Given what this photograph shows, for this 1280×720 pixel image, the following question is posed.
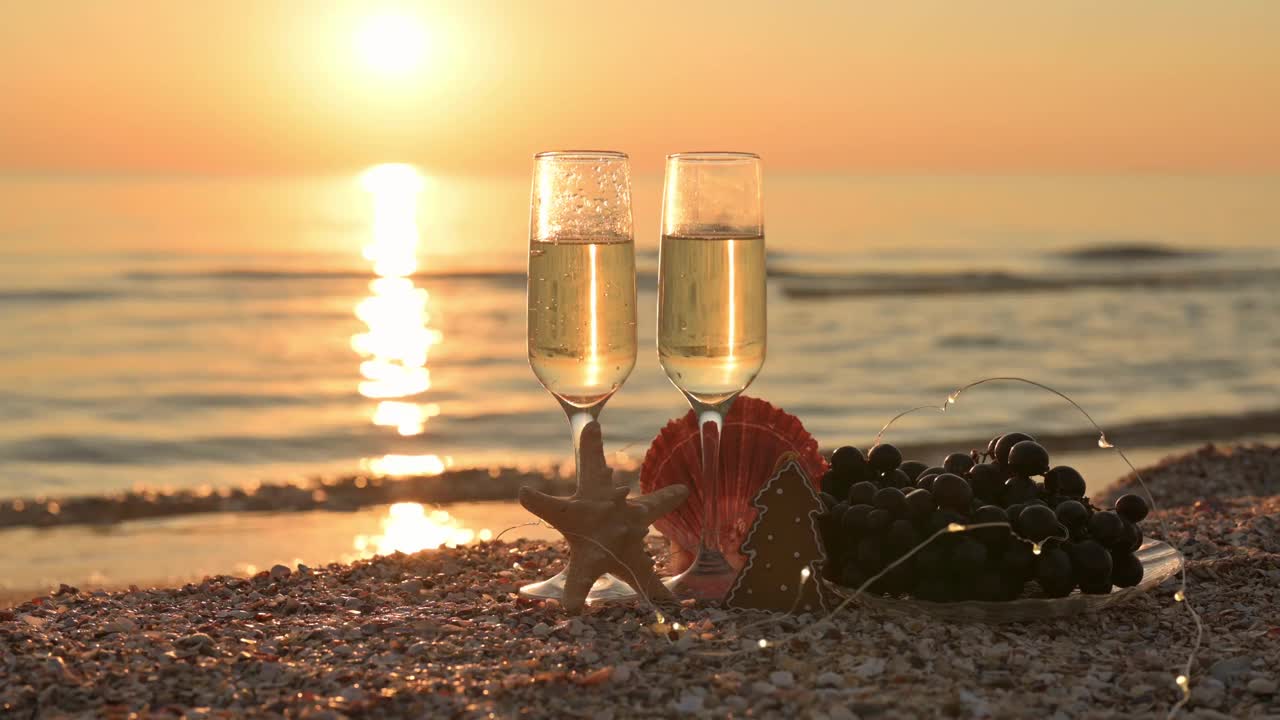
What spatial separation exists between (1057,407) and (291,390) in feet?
25.2

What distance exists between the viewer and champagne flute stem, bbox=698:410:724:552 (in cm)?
318

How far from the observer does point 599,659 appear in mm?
2686

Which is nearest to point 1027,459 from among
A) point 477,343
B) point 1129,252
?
point 477,343

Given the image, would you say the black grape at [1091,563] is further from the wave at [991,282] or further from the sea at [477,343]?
the wave at [991,282]

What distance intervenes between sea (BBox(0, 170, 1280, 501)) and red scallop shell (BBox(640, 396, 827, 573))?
0.52 meters

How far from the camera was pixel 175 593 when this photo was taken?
11.8 ft

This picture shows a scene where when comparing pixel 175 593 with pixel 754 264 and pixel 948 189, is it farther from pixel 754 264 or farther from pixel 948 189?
pixel 948 189

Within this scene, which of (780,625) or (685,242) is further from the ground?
(685,242)

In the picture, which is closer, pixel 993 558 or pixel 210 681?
pixel 210 681

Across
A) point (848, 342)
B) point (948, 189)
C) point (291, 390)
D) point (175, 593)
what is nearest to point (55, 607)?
point (175, 593)

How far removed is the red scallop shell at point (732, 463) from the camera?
11.0 ft

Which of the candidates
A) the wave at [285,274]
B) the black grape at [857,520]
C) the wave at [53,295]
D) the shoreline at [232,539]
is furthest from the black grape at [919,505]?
the wave at [285,274]

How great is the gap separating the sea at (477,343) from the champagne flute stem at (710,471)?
25.3 inches

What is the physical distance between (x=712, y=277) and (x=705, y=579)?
842 mm
